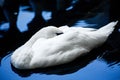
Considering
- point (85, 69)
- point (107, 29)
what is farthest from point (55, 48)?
point (107, 29)

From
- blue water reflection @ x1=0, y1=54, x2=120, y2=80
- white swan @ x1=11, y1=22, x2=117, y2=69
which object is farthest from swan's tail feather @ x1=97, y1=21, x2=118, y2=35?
blue water reflection @ x1=0, y1=54, x2=120, y2=80

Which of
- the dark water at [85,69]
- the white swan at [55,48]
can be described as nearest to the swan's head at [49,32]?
the white swan at [55,48]

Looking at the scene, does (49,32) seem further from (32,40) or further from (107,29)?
(107,29)

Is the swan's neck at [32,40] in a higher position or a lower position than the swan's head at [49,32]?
lower

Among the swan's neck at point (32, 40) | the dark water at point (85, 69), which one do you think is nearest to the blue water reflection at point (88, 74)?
the dark water at point (85, 69)

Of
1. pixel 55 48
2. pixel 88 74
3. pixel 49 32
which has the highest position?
pixel 49 32

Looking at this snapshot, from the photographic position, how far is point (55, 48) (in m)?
1.20

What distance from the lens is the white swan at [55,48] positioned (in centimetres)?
117

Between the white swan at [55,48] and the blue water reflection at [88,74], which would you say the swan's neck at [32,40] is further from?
the blue water reflection at [88,74]

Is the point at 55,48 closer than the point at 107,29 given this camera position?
Yes

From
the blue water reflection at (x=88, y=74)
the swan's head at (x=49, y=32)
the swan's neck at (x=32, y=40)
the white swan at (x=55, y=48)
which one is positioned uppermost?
the swan's head at (x=49, y=32)

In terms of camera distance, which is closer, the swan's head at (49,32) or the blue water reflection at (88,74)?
the blue water reflection at (88,74)

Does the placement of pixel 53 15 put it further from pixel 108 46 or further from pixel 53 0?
pixel 108 46

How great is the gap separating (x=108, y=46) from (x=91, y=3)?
629 millimetres
